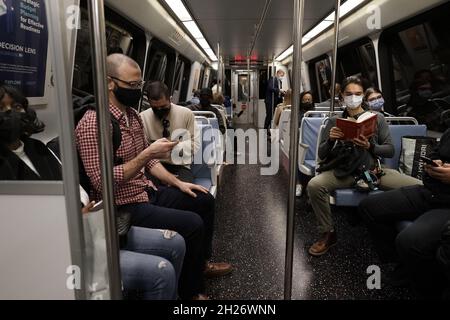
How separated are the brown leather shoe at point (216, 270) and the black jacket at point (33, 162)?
4.63 feet

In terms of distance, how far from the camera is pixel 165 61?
23.4ft

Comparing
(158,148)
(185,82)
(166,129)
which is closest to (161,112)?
(166,129)

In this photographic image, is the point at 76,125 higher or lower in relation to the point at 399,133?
higher

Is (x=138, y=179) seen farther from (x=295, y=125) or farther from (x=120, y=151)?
(x=295, y=125)

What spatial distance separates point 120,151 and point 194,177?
1.35 m

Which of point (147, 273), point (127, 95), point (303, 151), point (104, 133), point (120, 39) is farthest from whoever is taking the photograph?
point (120, 39)

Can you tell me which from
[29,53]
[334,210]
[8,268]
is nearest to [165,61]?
[334,210]

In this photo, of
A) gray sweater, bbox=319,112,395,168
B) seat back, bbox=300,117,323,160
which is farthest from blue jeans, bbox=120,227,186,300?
seat back, bbox=300,117,323,160

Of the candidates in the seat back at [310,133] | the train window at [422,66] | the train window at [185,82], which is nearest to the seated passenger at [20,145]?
the seat back at [310,133]

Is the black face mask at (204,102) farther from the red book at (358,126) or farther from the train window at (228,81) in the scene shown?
the train window at (228,81)

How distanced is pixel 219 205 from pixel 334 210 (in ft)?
4.42

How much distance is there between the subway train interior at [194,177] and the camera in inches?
48.9

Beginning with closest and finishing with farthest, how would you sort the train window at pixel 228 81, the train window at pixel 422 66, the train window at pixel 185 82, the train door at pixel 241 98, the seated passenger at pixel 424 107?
the train window at pixel 422 66
the seated passenger at pixel 424 107
the train window at pixel 185 82
the train door at pixel 241 98
the train window at pixel 228 81

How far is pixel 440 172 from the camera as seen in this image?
1.88 metres
